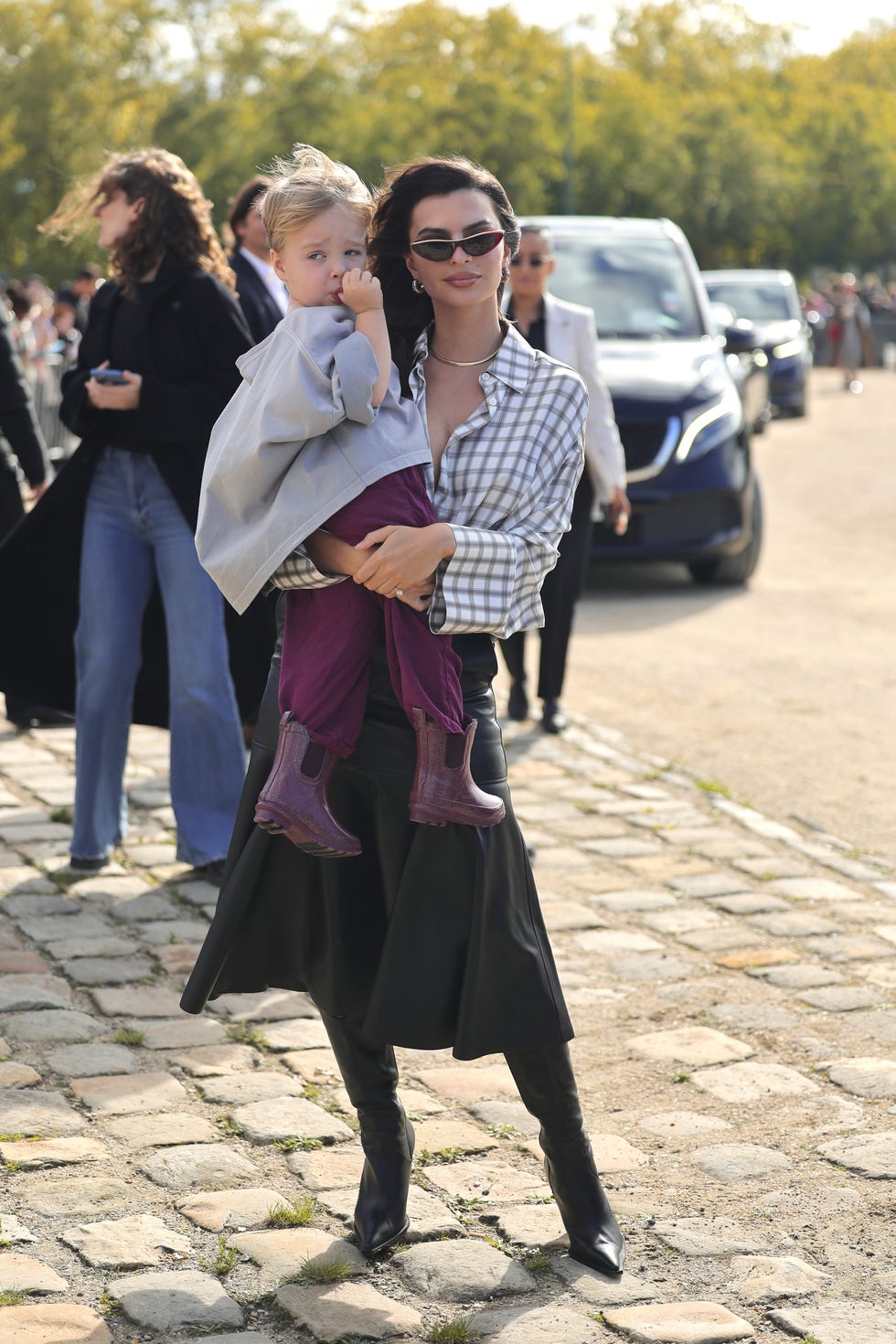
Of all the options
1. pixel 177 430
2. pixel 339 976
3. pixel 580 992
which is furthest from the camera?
pixel 177 430

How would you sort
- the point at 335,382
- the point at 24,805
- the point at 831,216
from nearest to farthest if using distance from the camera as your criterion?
the point at 335,382
the point at 24,805
the point at 831,216

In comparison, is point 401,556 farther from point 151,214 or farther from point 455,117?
point 455,117

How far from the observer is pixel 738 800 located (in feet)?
23.6

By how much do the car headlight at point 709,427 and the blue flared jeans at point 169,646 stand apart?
20.4 feet

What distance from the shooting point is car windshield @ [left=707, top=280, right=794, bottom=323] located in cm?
2766

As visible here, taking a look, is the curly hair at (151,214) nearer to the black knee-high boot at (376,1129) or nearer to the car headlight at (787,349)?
the black knee-high boot at (376,1129)

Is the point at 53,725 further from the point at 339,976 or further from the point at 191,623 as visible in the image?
the point at 339,976

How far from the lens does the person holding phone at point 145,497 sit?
18.4ft

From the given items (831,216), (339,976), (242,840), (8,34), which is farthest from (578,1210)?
(831,216)

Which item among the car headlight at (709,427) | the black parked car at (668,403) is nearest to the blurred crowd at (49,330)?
the black parked car at (668,403)

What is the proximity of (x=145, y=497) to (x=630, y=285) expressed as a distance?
25.6 ft

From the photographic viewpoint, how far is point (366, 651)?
3223 mm

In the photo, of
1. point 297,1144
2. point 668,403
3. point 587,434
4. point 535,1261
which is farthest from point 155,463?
point 668,403

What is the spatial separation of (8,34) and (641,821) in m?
42.4
